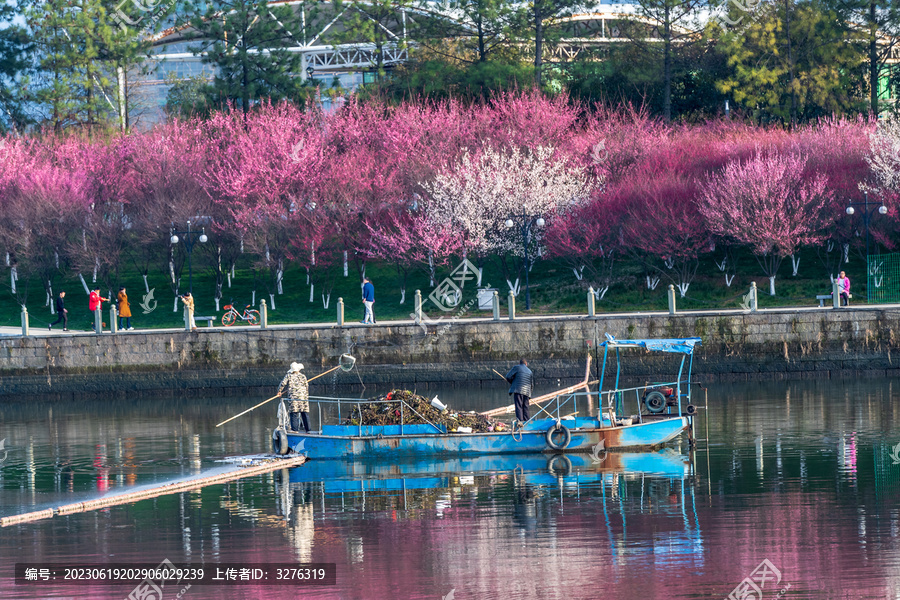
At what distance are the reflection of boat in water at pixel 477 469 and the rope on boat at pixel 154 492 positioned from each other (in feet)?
1.56

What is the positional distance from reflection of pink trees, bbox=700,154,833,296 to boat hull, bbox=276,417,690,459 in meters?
23.2

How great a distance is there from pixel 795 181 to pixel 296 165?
21604 millimetres

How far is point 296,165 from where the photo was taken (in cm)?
5212

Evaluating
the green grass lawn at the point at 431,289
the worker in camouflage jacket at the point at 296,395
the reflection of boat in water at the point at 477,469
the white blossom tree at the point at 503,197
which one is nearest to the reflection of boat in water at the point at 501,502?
the reflection of boat in water at the point at 477,469

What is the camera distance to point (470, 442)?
896 inches

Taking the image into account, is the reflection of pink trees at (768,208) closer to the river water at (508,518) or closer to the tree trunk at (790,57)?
the tree trunk at (790,57)

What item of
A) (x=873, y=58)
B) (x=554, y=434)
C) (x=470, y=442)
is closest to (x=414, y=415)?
(x=470, y=442)

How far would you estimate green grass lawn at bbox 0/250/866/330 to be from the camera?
4500 cm

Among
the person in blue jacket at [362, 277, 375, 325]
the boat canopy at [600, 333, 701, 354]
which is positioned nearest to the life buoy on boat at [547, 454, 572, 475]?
the boat canopy at [600, 333, 701, 354]

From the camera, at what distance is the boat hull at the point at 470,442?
74.4 feet

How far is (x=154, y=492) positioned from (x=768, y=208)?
32.0m

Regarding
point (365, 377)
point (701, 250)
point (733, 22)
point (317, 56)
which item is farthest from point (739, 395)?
point (317, 56)

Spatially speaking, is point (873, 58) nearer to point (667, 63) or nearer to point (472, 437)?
point (667, 63)

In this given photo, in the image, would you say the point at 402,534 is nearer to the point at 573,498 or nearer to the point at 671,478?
the point at 573,498
